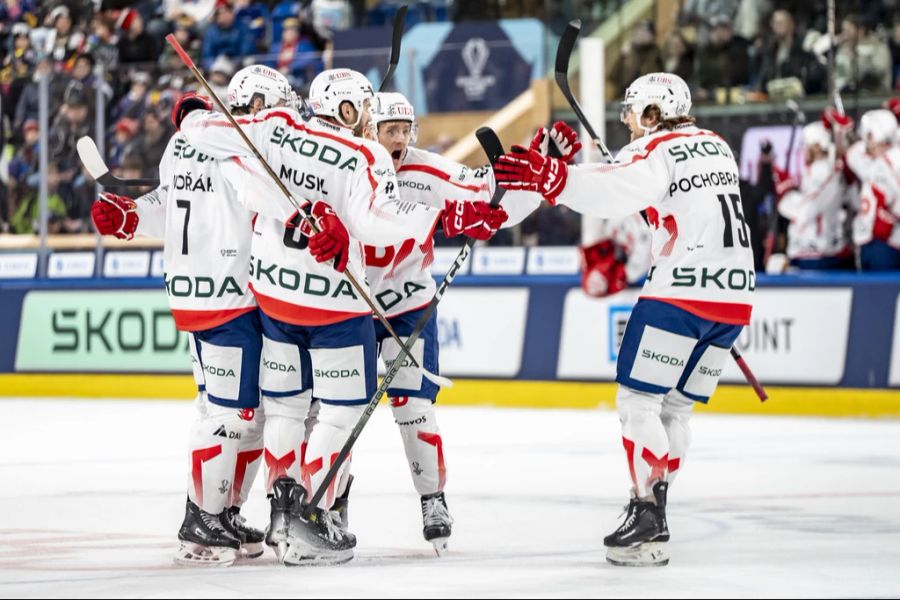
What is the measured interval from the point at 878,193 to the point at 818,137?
54cm

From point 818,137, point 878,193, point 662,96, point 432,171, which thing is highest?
point 818,137

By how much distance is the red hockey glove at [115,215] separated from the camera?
20.2 feet

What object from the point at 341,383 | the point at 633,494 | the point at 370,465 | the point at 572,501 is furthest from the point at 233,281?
the point at 370,465

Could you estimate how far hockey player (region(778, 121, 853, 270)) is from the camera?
36.3 ft

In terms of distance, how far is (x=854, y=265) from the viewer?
→ 1105 centimetres

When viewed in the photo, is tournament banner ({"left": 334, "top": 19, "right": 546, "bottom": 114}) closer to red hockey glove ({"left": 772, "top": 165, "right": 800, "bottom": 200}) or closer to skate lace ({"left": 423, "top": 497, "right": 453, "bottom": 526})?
red hockey glove ({"left": 772, "top": 165, "right": 800, "bottom": 200})

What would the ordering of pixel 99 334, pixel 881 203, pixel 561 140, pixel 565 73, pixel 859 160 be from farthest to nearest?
pixel 99 334 < pixel 859 160 < pixel 881 203 < pixel 565 73 < pixel 561 140

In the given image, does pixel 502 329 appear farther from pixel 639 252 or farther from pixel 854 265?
pixel 854 265

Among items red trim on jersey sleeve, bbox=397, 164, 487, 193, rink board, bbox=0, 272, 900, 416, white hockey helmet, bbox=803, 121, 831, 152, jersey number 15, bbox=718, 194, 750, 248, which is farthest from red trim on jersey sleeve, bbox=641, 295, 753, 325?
white hockey helmet, bbox=803, 121, 831, 152

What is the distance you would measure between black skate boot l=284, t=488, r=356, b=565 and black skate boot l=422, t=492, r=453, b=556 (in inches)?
16.5

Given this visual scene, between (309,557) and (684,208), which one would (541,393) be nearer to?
(684,208)

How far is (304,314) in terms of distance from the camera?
5.50 metres

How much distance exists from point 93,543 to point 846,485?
11.3ft

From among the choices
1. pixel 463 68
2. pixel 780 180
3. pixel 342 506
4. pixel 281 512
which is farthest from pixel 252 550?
pixel 463 68
